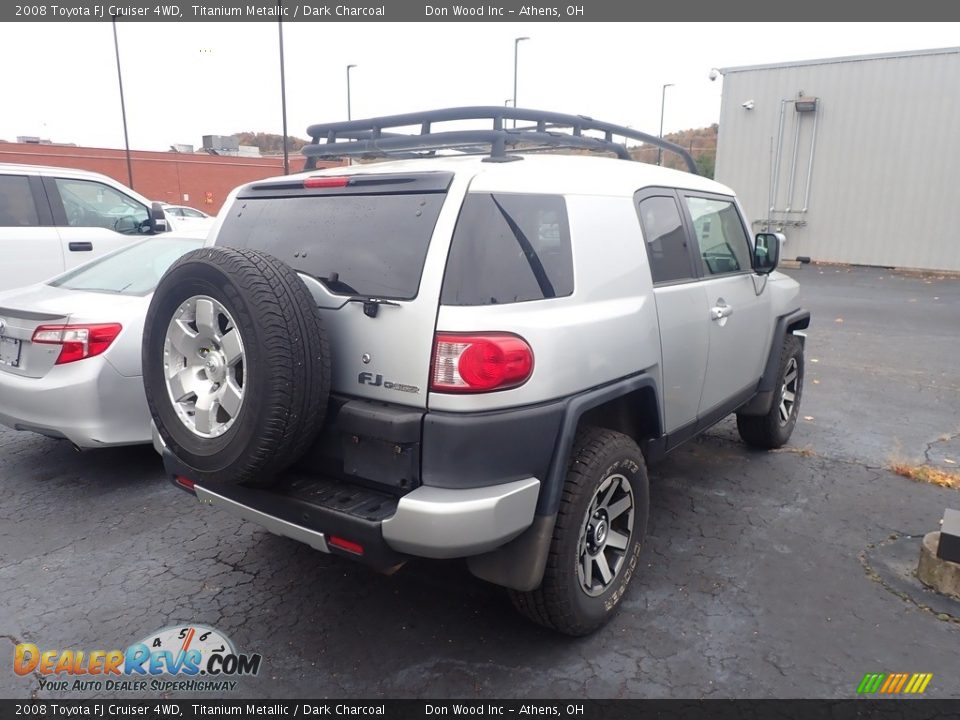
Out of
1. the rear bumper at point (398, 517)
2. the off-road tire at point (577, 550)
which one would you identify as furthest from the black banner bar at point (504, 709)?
the rear bumper at point (398, 517)

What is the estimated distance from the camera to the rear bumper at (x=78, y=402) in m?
4.02

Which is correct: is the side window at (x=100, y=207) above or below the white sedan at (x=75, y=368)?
above

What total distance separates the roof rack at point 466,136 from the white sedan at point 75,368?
1549mm

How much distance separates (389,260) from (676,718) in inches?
76.5

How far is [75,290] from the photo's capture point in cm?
455

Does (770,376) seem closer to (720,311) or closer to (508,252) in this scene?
(720,311)

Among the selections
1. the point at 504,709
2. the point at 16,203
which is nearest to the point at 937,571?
the point at 504,709

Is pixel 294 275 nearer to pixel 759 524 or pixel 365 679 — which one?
pixel 365 679

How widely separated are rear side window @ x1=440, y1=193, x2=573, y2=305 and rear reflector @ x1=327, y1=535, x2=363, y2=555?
906mm

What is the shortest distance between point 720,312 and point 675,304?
564mm

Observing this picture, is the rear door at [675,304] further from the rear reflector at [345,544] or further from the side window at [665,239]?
the rear reflector at [345,544]

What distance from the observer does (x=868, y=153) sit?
17859 millimetres

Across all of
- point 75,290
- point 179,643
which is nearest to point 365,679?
point 179,643

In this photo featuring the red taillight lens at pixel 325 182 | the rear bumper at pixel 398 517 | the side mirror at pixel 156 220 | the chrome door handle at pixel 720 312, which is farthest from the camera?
the side mirror at pixel 156 220
